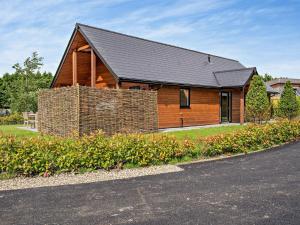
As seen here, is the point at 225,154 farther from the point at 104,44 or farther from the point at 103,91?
the point at 104,44

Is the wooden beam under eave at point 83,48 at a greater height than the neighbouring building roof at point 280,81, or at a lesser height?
lesser

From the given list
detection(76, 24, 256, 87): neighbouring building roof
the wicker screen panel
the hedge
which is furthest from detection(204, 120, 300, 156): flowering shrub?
detection(76, 24, 256, 87): neighbouring building roof

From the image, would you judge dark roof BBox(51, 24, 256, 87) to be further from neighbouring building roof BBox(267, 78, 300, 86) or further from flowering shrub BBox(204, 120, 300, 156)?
neighbouring building roof BBox(267, 78, 300, 86)

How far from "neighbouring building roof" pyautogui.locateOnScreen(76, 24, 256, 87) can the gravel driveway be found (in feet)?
32.7

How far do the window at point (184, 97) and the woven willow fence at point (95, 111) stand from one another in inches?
195

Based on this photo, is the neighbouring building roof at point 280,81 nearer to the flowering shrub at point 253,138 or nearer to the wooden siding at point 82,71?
the wooden siding at point 82,71

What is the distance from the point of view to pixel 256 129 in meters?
11.9

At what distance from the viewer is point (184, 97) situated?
2061 cm

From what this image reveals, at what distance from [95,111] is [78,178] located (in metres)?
6.49

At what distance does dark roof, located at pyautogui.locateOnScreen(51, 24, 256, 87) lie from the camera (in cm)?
1738

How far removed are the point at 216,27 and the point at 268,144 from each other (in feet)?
25.5

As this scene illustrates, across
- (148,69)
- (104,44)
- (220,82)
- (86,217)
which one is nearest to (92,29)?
(104,44)

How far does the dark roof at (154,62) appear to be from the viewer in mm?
17375

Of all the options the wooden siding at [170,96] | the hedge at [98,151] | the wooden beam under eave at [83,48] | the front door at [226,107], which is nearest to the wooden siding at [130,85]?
the wooden siding at [170,96]
